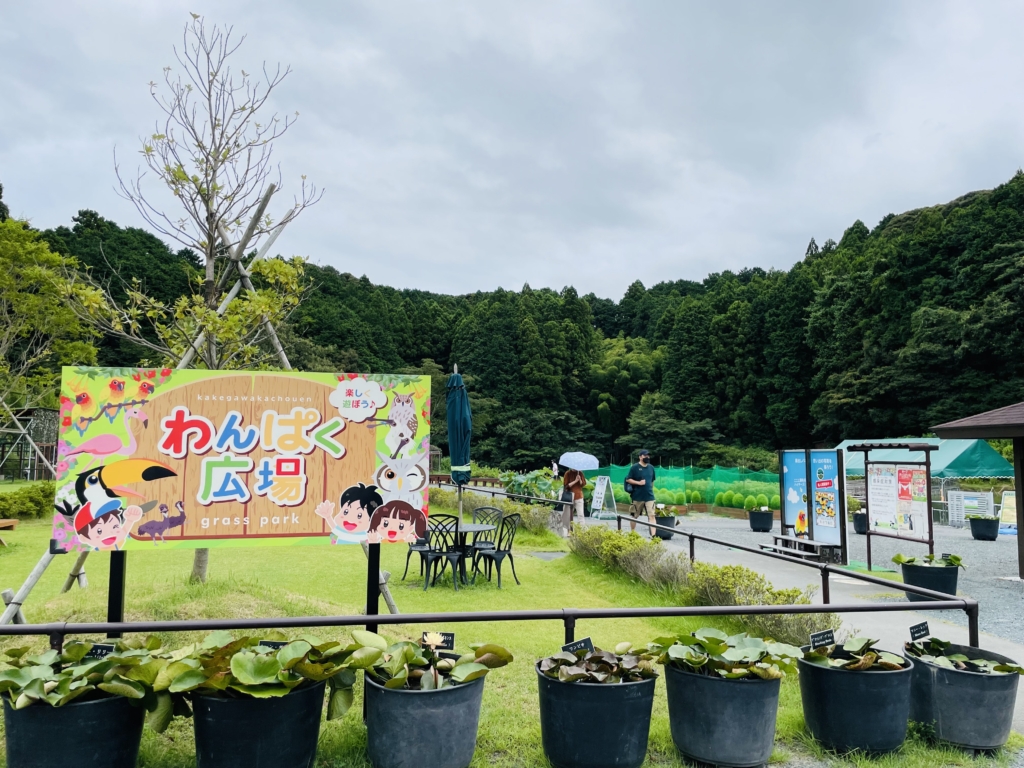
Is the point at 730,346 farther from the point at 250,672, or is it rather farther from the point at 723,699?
the point at 250,672

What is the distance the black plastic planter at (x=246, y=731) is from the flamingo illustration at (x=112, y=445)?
1584 millimetres

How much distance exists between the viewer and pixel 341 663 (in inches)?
113

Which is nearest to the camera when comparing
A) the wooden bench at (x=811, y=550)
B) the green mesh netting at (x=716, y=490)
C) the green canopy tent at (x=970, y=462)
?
the wooden bench at (x=811, y=550)

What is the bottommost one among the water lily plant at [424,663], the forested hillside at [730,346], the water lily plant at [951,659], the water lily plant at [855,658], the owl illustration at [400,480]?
the water lily plant at [951,659]

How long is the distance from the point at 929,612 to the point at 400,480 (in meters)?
6.04

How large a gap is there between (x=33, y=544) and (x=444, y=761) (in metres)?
11.0

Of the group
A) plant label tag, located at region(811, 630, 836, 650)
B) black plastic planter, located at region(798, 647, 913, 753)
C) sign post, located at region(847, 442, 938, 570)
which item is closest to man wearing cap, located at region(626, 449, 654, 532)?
sign post, located at region(847, 442, 938, 570)

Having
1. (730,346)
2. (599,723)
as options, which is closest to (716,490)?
(599,723)

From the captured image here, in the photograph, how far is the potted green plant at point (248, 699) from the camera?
2.64m

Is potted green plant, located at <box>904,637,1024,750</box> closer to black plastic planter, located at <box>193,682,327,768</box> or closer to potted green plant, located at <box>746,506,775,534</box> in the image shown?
black plastic planter, located at <box>193,682,327,768</box>

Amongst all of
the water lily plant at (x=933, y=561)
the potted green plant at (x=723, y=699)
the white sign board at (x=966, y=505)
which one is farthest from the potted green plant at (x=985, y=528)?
the potted green plant at (x=723, y=699)

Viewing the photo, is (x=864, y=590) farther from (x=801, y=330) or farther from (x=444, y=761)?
(x=801, y=330)

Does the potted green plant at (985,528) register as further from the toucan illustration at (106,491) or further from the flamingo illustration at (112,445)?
the flamingo illustration at (112,445)

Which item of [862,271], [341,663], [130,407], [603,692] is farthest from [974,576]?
[862,271]
